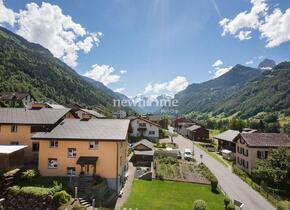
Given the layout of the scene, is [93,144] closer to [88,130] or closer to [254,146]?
[88,130]

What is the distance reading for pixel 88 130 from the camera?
38375 mm

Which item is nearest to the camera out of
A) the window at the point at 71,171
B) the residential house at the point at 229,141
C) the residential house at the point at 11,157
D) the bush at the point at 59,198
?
the bush at the point at 59,198

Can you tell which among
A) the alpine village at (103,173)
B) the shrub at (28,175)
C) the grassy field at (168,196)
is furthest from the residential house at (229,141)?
the shrub at (28,175)

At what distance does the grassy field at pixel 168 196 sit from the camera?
32719 mm

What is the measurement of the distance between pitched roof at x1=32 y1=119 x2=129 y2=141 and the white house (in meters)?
52.9

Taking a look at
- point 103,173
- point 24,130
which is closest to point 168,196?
point 103,173

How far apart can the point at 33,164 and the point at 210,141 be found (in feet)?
273

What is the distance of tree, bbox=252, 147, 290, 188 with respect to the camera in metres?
46.3

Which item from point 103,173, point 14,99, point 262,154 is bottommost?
point 103,173

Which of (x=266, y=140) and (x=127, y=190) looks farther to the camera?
(x=266, y=140)

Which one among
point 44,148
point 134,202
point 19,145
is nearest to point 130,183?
point 134,202

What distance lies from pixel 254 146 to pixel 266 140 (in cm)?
443

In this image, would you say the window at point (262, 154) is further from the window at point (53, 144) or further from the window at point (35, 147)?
the window at point (35, 147)

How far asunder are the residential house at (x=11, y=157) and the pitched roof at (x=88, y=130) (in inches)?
118
